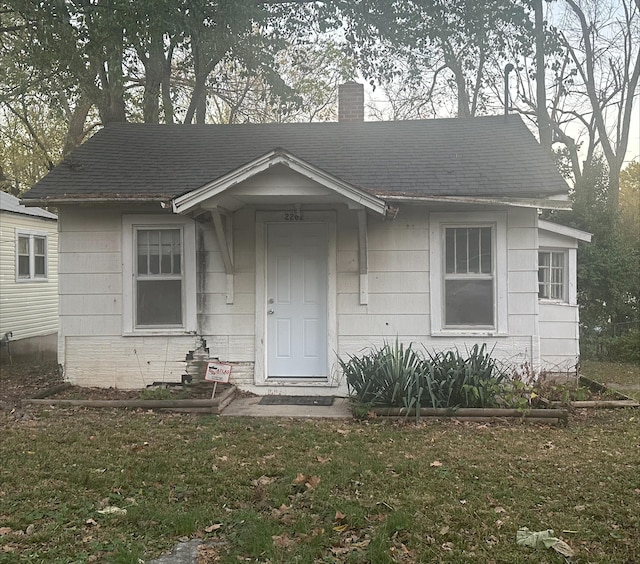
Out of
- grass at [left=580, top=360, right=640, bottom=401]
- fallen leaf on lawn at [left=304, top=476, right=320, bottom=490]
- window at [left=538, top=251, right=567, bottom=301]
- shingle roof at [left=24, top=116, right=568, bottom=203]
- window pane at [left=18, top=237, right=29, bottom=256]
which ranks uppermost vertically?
shingle roof at [left=24, top=116, right=568, bottom=203]

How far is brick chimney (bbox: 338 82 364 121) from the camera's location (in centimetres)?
1192

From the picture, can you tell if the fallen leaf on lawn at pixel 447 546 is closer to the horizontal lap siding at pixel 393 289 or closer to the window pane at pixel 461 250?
the horizontal lap siding at pixel 393 289

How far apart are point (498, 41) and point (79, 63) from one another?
34.6 ft

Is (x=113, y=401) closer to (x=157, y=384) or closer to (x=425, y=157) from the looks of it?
(x=157, y=384)

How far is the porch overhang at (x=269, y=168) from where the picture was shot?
6.94 meters

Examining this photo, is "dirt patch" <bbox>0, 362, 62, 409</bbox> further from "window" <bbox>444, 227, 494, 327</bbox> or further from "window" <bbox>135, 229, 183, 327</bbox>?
"window" <bbox>444, 227, 494, 327</bbox>

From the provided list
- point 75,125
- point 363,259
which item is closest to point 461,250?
point 363,259

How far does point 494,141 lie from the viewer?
9859mm

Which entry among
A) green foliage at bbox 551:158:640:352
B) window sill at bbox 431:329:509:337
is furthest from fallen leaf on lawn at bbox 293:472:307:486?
green foliage at bbox 551:158:640:352

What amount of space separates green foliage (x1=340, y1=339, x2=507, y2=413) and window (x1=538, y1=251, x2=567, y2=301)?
3051 mm

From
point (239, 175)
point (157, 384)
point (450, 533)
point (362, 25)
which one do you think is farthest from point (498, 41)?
point (450, 533)

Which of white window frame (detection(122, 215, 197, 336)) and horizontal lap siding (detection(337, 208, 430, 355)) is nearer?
horizontal lap siding (detection(337, 208, 430, 355))

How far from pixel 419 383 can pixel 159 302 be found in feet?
13.1

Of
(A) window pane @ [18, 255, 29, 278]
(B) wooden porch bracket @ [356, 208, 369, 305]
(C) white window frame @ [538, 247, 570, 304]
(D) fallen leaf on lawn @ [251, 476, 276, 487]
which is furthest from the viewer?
(A) window pane @ [18, 255, 29, 278]
